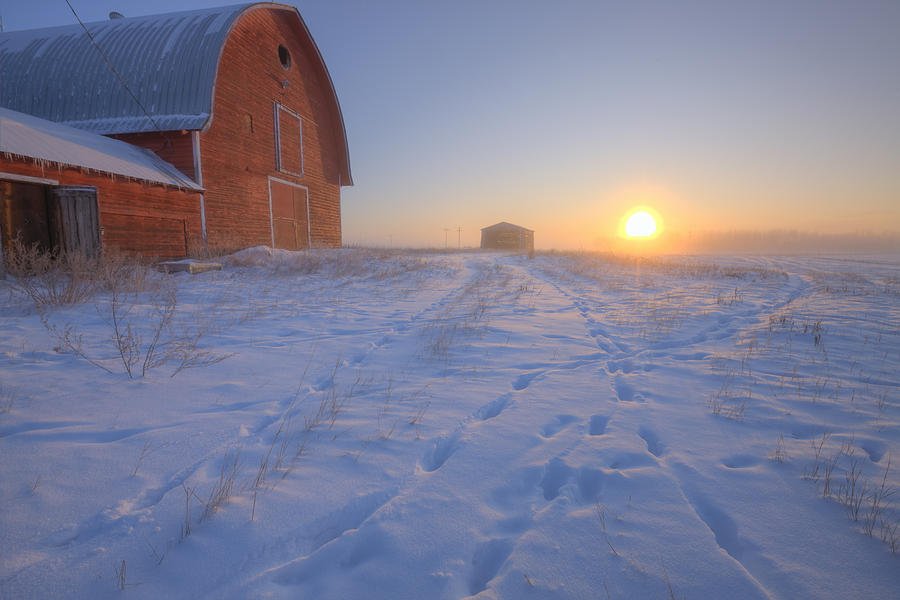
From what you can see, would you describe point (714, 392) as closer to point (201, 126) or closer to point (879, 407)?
point (879, 407)

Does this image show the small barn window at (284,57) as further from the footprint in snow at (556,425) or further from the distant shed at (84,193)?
the footprint in snow at (556,425)

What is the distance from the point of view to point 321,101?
1964cm

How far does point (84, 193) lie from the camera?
9.70 metres

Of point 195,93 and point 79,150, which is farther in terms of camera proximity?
point 195,93

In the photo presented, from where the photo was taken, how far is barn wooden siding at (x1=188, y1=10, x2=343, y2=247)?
1341 cm

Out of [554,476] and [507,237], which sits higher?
[507,237]

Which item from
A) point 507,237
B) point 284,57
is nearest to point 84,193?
point 284,57

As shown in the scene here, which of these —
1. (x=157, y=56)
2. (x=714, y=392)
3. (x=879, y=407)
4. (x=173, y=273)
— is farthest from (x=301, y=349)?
(x=157, y=56)

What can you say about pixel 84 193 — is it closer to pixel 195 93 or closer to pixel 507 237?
pixel 195 93

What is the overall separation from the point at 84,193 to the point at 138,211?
4.65ft

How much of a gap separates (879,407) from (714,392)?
1.25m

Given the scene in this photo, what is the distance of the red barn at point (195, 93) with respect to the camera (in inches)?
499

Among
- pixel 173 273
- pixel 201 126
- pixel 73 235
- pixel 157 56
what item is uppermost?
pixel 157 56

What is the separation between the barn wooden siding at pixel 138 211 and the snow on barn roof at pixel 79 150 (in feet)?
0.93
